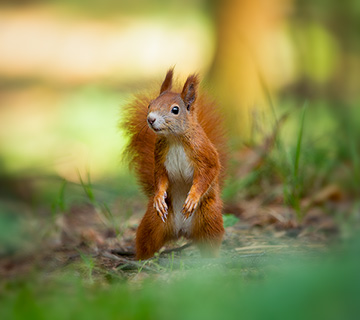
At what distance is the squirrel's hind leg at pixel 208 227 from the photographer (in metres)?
3.00

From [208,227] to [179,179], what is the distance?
1.00 ft

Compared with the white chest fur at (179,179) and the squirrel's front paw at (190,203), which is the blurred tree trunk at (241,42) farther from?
the squirrel's front paw at (190,203)

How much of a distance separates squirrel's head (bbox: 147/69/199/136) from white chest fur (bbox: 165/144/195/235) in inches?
4.9

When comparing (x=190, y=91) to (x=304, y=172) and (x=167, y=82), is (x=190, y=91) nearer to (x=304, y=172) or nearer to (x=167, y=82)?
(x=167, y=82)

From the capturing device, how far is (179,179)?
119 inches

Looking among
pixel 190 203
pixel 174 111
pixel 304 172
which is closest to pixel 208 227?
pixel 190 203

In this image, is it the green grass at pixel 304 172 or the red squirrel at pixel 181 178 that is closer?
the red squirrel at pixel 181 178

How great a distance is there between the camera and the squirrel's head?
2.77 m

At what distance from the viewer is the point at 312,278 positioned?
5.25 feet

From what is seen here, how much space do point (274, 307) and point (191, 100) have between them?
5.37 feet

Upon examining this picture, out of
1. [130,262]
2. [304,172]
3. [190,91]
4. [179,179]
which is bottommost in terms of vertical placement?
[130,262]

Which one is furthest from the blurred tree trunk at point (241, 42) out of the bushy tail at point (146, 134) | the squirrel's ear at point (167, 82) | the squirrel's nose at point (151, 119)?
the squirrel's nose at point (151, 119)

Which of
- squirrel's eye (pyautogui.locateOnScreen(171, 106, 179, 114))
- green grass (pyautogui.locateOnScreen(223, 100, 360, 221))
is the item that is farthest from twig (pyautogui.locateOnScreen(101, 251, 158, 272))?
green grass (pyautogui.locateOnScreen(223, 100, 360, 221))

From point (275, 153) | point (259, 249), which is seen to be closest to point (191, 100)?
point (259, 249)
